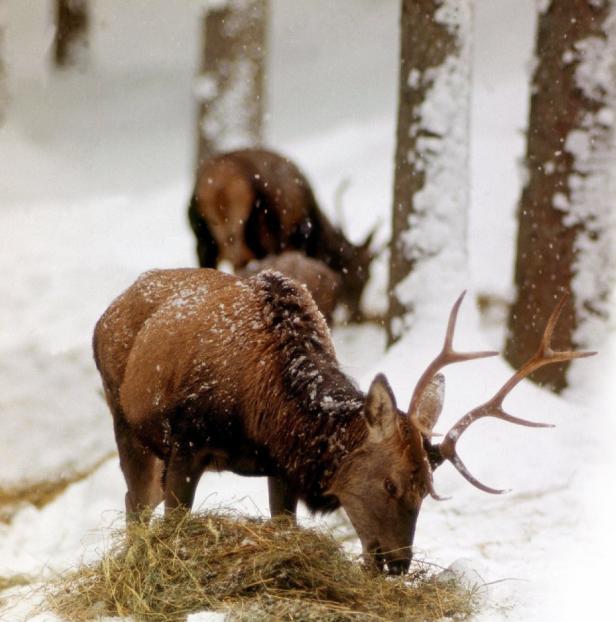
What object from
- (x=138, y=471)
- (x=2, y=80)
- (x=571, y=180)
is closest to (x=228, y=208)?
(x=2, y=80)

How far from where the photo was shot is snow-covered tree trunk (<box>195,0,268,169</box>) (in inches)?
211

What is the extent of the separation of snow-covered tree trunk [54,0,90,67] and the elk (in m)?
1.27

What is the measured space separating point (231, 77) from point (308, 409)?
2908 mm

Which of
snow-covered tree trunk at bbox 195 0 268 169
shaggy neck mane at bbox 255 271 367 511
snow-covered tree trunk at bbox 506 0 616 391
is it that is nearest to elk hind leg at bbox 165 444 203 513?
shaggy neck mane at bbox 255 271 367 511

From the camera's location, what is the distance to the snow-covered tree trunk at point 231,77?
5359mm

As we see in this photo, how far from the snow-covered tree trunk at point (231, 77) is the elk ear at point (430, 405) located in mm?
2751

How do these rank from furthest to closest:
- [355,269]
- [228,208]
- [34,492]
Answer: [355,269] → [228,208] → [34,492]

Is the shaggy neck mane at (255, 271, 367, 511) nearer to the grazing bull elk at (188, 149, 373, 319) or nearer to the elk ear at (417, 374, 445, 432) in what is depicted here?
the elk ear at (417, 374, 445, 432)

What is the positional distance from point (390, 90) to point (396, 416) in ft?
9.22

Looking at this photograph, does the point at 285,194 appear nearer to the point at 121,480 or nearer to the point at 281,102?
the point at 281,102

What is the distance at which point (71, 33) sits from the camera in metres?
4.78

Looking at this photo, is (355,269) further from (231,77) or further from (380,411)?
(380,411)

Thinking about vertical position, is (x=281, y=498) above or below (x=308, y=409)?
below

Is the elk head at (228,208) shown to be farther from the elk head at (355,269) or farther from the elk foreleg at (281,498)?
the elk foreleg at (281,498)
